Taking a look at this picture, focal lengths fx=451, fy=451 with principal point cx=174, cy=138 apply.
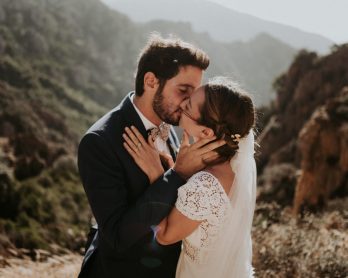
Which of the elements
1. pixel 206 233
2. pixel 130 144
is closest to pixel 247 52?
pixel 130 144

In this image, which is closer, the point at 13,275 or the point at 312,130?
the point at 13,275

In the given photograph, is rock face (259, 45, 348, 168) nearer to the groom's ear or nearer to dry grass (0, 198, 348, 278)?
dry grass (0, 198, 348, 278)

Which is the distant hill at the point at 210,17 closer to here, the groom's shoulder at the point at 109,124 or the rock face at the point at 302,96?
the rock face at the point at 302,96

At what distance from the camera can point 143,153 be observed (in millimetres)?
2977

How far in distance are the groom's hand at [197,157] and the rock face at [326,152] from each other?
46.6 feet

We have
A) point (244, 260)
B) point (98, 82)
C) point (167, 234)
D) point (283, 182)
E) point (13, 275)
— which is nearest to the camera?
point (167, 234)

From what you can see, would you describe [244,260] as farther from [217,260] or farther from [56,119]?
[56,119]

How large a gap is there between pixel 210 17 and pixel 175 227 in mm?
135922

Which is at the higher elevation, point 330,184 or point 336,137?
point 336,137

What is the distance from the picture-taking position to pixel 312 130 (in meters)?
17.3

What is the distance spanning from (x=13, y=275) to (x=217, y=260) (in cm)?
356

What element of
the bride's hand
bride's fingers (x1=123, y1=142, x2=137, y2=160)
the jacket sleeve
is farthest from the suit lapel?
the jacket sleeve

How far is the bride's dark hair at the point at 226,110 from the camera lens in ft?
9.59

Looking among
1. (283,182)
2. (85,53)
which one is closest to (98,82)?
(85,53)
